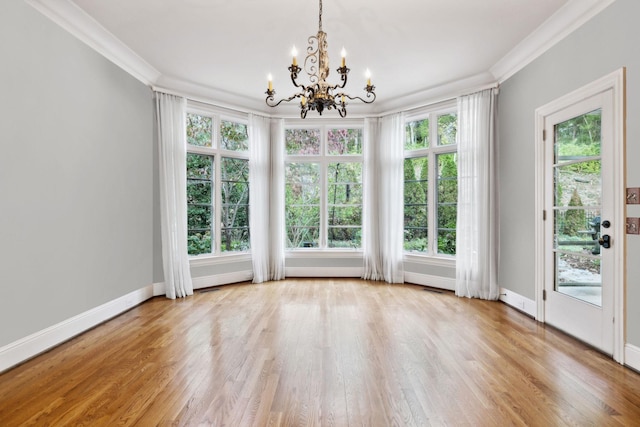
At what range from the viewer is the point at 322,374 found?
7.96 feet

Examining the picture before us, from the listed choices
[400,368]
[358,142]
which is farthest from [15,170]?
[358,142]

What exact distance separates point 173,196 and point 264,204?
1.54m

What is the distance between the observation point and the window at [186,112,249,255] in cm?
524

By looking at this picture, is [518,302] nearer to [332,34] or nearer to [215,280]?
[332,34]

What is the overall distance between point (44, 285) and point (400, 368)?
10.1 ft

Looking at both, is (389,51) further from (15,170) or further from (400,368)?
(15,170)

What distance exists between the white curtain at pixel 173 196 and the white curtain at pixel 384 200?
2994 millimetres

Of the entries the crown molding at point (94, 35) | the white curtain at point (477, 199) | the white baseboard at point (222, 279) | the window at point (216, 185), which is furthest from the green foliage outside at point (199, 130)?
the white curtain at point (477, 199)

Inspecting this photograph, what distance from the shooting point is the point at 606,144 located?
9.20ft

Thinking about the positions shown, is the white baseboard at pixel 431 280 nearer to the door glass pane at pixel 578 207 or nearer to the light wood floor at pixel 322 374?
the light wood floor at pixel 322 374

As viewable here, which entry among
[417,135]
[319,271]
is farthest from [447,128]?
[319,271]

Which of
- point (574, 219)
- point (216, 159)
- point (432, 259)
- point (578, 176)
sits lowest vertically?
point (432, 259)

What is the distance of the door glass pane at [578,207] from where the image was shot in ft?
9.68

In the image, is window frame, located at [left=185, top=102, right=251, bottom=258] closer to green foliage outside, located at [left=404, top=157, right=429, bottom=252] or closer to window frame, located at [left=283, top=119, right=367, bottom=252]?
window frame, located at [left=283, top=119, right=367, bottom=252]
